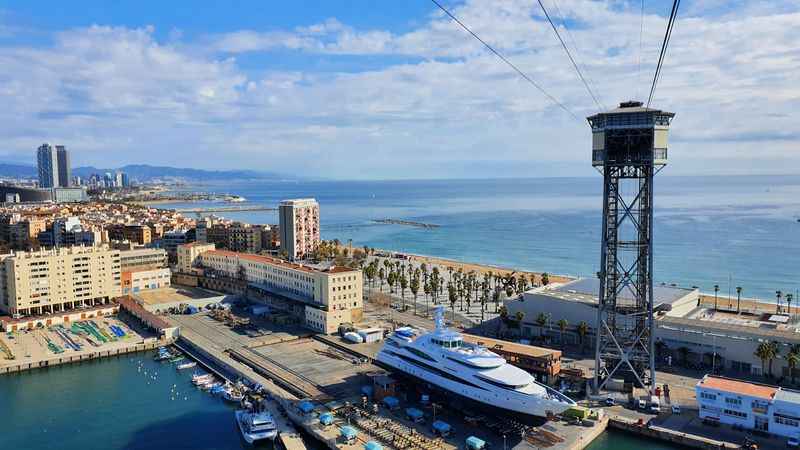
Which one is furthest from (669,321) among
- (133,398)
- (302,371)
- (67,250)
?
(67,250)

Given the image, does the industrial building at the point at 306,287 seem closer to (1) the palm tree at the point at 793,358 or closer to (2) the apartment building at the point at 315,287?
(2) the apartment building at the point at 315,287

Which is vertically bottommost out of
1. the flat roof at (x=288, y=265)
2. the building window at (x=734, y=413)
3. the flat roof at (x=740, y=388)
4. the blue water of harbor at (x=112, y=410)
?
the blue water of harbor at (x=112, y=410)

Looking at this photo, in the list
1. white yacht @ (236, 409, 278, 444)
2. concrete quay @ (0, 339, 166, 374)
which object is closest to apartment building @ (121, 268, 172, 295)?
concrete quay @ (0, 339, 166, 374)

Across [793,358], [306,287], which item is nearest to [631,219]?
[793,358]

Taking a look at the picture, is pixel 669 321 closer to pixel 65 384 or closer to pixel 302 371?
pixel 302 371

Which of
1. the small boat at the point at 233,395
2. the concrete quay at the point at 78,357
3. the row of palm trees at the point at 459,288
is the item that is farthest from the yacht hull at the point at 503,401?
the concrete quay at the point at 78,357

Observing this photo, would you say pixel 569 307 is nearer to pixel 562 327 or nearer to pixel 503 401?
pixel 562 327
